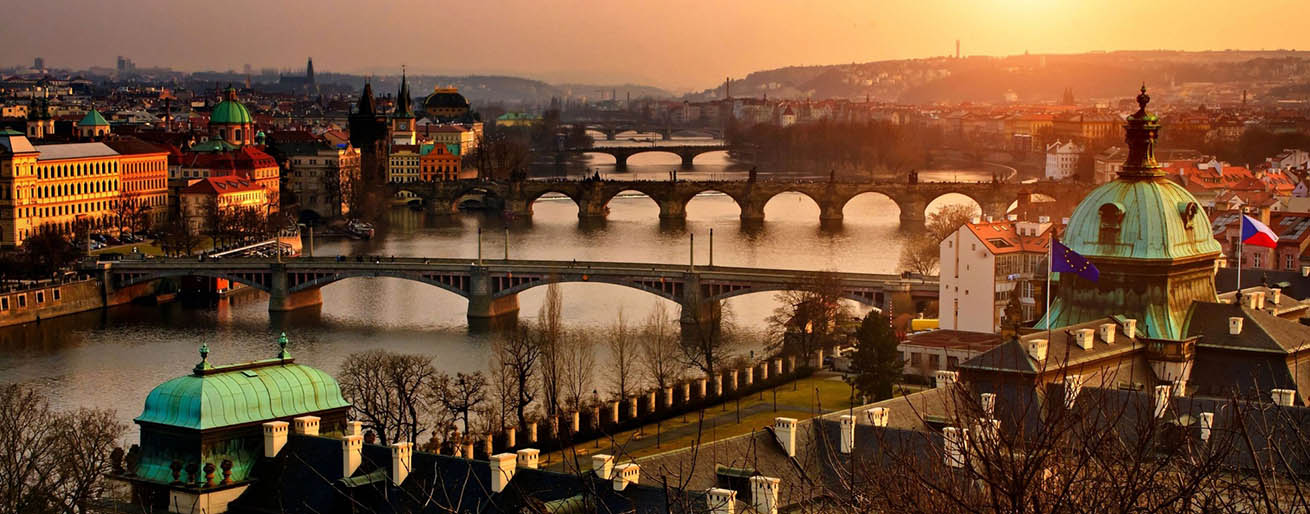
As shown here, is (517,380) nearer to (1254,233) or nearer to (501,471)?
(1254,233)

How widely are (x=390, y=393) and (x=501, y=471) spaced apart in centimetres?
1277

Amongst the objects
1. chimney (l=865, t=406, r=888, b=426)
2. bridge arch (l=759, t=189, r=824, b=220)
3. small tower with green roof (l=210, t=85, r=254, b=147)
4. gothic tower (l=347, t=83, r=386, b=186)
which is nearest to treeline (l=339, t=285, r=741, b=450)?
chimney (l=865, t=406, r=888, b=426)

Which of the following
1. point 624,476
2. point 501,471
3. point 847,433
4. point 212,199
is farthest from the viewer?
point 212,199

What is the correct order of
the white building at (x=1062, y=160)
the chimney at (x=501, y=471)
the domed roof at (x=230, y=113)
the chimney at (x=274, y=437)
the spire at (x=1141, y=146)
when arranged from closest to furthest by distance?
the chimney at (x=501, y=471), the chimney at (x=274, y=437), the spire at (x=1141, y=146), the domed roof at (x=230, y=113), the white building at (x=1062, y=160)

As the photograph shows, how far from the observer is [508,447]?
74.3 ft

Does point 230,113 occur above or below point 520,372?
above

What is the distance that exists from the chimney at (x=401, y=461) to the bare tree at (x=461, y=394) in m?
9.71

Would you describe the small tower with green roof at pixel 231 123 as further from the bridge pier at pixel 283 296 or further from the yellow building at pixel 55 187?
the bridge pier at pixel 283 296

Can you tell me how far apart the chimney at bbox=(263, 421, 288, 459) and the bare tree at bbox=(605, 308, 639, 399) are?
1075cm

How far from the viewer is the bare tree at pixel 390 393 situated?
23.4m

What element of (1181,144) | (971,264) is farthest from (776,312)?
(1181,144)

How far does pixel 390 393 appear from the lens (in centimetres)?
2589

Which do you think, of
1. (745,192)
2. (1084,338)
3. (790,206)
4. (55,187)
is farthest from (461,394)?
(790,206)

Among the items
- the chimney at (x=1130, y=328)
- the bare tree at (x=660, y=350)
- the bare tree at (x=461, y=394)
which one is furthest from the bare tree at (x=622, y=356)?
the chimney at (x=1130, y=328)
